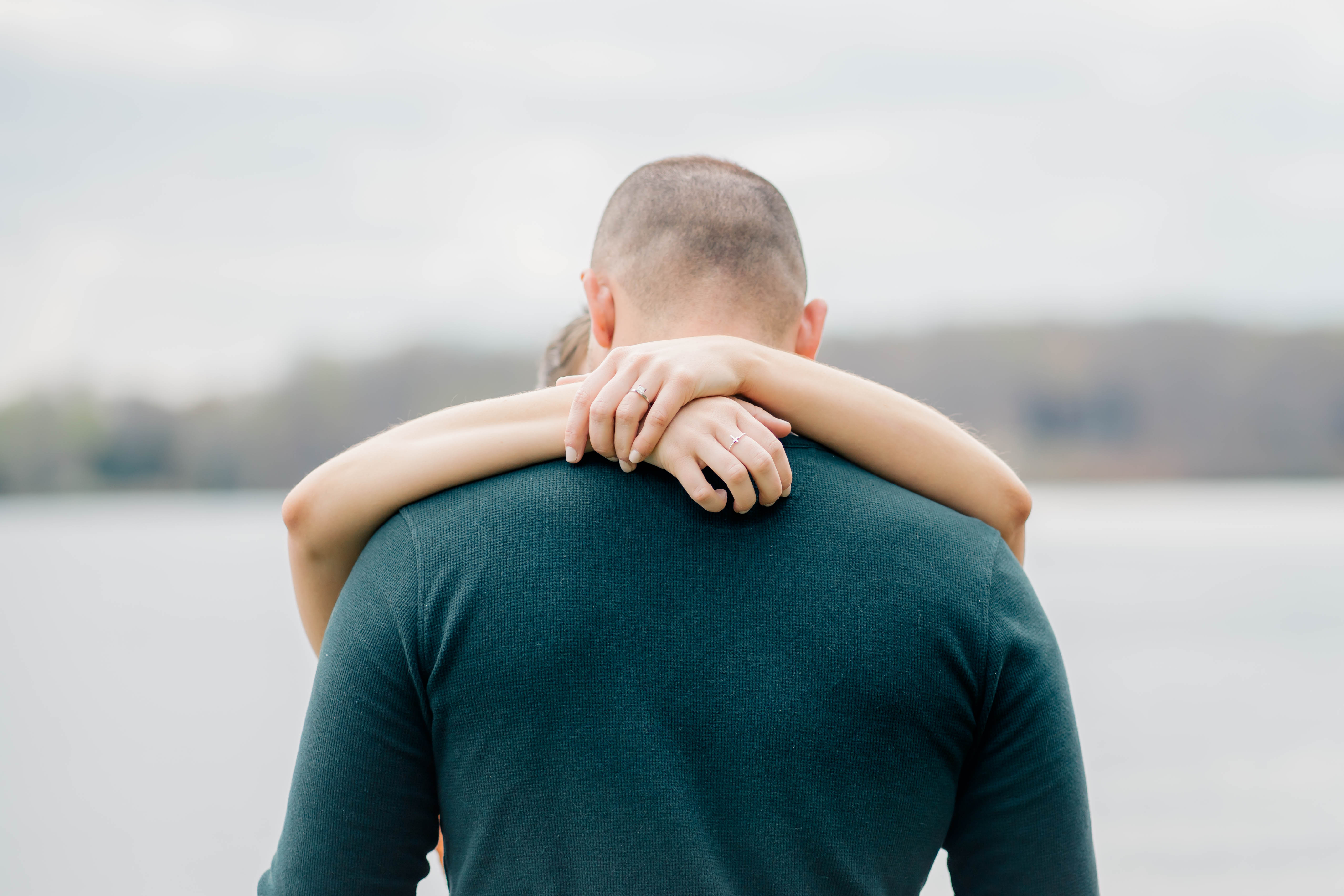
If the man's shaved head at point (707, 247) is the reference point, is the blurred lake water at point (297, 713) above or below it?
below

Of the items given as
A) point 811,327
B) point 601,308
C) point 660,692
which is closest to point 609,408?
point 660,692

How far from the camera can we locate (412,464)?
0.96 m

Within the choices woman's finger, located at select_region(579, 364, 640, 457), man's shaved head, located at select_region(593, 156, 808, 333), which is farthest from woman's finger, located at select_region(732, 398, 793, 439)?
man's shaved head, located at select_region(593, 156, 808, 333)

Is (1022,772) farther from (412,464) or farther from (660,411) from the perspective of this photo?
(412,464)

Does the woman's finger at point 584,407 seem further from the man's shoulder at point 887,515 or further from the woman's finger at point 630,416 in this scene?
the man's shoulder at point 887,515

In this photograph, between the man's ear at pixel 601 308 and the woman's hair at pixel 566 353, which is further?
the woman's hair at pixel 566 353

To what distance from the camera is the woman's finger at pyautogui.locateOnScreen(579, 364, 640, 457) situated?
875mm

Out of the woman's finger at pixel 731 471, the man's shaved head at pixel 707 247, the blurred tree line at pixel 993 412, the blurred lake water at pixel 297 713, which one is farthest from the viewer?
the blurred tree line at pixel 993 412

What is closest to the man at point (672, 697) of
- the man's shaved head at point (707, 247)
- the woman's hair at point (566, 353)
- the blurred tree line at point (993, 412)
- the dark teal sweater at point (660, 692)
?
the dark teal sweater at point (660, 692)

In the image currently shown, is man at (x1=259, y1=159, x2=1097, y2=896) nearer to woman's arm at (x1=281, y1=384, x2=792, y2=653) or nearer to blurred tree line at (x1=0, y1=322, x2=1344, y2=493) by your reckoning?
woman's arm at (x1=281, y1=384, x2=792, y2=653)

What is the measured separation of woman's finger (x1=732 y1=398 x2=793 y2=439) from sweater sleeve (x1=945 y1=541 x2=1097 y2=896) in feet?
0.81

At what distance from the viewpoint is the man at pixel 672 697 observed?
0.88 m

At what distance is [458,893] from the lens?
91cm

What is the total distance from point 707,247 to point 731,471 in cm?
42
